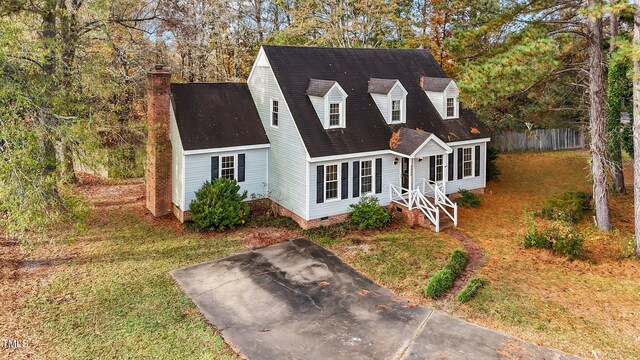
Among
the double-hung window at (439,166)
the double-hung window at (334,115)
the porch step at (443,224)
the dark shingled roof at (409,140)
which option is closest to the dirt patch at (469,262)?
the porch step at (443,224)

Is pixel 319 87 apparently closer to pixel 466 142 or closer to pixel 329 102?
pixel 329 102

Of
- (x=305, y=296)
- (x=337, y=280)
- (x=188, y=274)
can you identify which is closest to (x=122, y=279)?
(x=188, y=274)

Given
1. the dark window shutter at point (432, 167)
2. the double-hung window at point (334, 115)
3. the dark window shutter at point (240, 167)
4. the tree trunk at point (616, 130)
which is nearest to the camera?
the double-hung window at point (334, 115)

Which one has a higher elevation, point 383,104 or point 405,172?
point 383,104

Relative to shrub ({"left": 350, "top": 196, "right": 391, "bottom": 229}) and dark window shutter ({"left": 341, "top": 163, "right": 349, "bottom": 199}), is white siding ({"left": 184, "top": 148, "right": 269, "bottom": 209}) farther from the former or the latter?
shrub ({"left": 350, "top": 196, "right": 391, "bottom": 229})

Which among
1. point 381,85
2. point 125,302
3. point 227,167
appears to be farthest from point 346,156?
point 125,302

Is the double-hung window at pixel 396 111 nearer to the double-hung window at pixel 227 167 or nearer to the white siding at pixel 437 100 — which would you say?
the white siding at pixel 437 100
